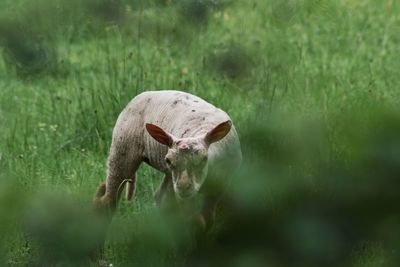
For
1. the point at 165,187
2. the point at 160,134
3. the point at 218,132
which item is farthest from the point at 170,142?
the point at 165,187

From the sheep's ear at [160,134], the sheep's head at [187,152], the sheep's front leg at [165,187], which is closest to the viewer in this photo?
the sheep's head at [187,152]

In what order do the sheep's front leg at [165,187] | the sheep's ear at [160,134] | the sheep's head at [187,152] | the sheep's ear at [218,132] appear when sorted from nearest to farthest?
the sheep's head at [187,152] < the sheep's ear at [218,132] < the sheep's ear at [160,134] < the sheep's front leg at [165,187]

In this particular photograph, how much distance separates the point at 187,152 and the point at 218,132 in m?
0.13

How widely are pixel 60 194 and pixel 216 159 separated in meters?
1.59

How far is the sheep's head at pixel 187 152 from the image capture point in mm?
3396

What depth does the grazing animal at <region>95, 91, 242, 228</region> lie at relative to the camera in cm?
345

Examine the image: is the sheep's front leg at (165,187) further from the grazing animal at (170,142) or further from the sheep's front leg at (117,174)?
the sheep's front leg at (117,174)

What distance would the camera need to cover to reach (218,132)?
353cm

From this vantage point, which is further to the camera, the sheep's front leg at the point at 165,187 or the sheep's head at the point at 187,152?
the sheep's front leg at the point at 165,187

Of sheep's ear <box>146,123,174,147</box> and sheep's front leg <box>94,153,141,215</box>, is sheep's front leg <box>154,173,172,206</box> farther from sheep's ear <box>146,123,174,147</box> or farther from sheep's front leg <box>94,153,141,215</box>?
sheep's ear <box>146,123,174,147</box>

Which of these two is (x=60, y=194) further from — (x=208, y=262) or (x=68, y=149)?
(x=68, y=149)

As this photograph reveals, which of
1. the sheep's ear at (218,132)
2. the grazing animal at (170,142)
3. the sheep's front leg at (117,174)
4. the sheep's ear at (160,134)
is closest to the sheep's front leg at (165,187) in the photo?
the grazing animal at (170,142)

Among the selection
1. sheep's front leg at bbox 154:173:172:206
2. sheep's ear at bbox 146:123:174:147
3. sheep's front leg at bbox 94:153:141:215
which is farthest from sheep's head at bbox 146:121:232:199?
sheep's front leg at bbox 94:153:141:215

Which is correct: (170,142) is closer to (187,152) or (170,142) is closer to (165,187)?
(187,152)
